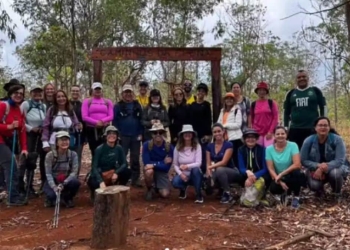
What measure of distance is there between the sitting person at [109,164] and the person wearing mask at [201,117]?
1.38m

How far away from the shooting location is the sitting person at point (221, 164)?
673 cm

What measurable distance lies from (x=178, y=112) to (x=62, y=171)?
212 cm

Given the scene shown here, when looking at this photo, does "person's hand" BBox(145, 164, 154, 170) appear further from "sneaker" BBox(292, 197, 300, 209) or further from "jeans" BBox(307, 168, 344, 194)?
"jeans" BBox(307, 168, 344, 194)

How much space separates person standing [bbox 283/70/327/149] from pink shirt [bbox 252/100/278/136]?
27 centimetres

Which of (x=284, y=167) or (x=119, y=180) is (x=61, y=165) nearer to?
(x=119, y=180)

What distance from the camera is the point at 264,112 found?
7258 mm

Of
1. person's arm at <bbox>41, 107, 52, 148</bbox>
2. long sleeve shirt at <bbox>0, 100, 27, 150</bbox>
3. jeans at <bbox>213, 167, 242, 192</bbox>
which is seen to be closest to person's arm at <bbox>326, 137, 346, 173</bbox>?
jeans at <bbox>213, 167, 242, 192</bbox>

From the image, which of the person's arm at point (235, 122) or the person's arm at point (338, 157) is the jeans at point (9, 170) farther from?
the person's arm at point (338, 157)

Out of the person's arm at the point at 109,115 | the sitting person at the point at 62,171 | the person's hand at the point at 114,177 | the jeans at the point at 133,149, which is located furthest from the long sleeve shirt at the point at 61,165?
the jeans at the point at 133,149

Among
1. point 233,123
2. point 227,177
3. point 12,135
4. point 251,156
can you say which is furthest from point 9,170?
point 251,156

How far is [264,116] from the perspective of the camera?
23.9ft

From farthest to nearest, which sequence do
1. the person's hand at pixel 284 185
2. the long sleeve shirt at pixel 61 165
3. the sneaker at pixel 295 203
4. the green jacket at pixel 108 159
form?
the green jacket at pixel 108 159 < the long sleeve shirt at pixel 61 165 < the person's hand at pixel 284 185 < the sneaker at pixel 295 203

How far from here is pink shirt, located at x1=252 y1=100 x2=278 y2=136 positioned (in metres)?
7.26

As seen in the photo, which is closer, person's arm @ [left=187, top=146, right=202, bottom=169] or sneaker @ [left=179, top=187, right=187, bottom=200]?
person's arm @ [left=187, top=146, right=202, bottom=169]
